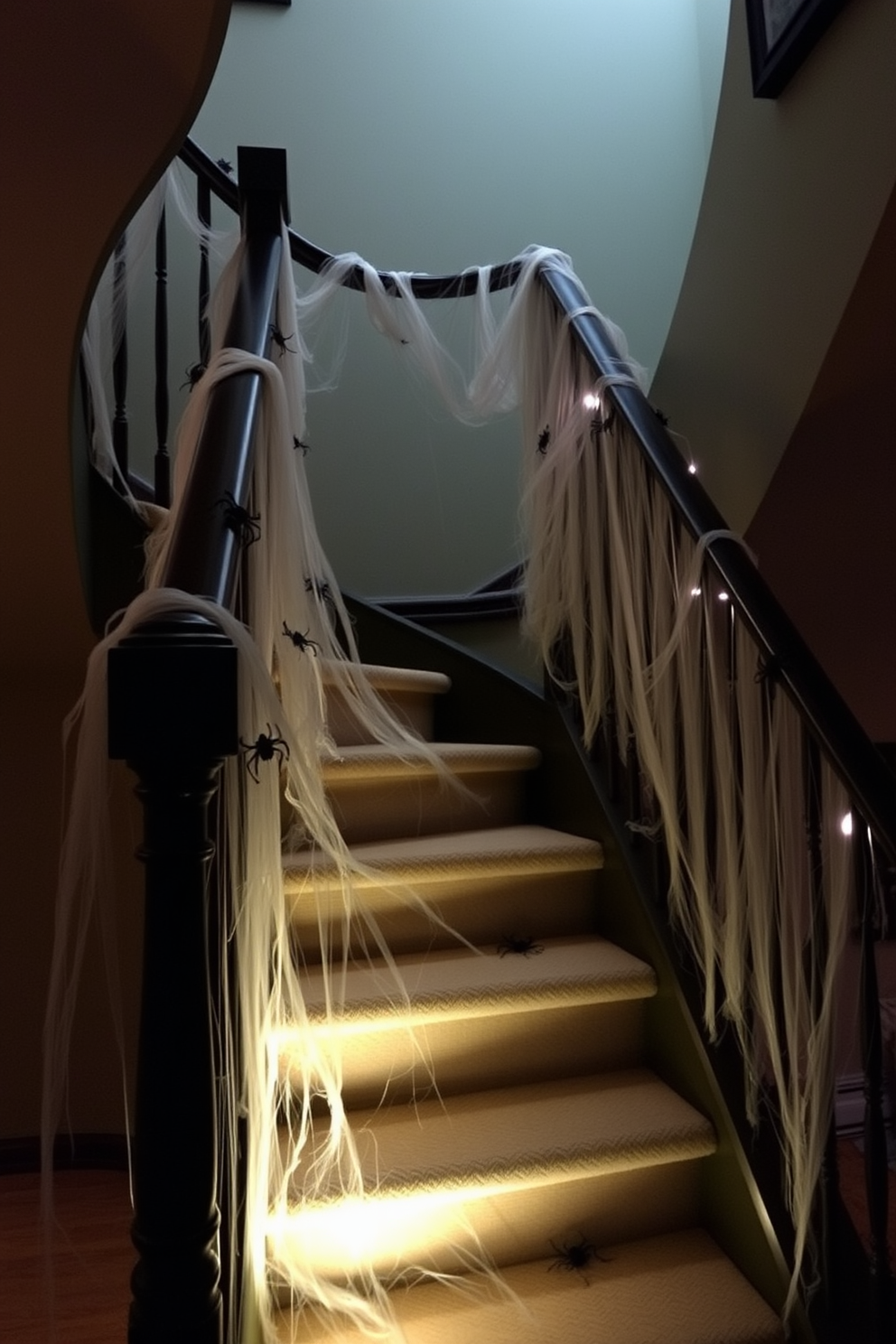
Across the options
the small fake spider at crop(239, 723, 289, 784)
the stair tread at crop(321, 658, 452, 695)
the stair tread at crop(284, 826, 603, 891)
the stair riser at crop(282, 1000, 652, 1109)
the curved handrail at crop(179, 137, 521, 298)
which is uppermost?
the curved handrail at crop(179, 137, 521, 298)

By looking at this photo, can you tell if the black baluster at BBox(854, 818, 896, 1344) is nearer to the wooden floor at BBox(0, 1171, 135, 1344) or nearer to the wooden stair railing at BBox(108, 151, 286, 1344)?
the wooden stair railing at BBox(108, 151, 286, 1344)

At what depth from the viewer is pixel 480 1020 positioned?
1.77 metres

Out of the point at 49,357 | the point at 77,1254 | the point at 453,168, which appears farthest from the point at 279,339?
the point at 77,1254

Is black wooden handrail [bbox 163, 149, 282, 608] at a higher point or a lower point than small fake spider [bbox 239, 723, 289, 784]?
higher

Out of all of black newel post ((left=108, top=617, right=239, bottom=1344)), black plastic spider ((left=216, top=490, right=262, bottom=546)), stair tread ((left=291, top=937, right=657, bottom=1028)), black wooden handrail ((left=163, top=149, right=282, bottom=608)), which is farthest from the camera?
stair tread ((left=291, top=937, right=657, bottom=1028))

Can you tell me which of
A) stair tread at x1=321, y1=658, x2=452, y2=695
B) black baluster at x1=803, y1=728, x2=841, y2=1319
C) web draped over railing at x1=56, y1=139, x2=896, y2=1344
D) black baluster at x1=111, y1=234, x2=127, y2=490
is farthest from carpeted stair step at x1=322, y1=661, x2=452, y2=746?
black baluster at x1=803, y1=728, x2=841, y2=1319

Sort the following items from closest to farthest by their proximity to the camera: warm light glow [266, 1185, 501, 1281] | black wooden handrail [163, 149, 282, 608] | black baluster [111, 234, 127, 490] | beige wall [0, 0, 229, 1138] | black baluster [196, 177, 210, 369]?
1. black wooden handrail [163, 149, 282, 608]
2. warm light glow [266, 1185, 501, 1281]
3. beige wall [0, 0, 229, 1138]
4. black baluster [111, 234, 127, 490]
5. black baluster [196, 177, 210, 369]

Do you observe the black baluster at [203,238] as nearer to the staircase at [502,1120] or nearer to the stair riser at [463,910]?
the staircase at [502,1120]

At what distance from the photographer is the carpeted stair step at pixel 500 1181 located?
1474 mm

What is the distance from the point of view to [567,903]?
2.09 metres

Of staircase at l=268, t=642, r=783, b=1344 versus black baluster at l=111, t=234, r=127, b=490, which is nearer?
staircase at l=268, t=642, r=783, b=1344

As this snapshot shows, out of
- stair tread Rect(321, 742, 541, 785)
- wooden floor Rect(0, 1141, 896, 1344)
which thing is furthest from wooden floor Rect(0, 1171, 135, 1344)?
stair tread Rect(321, 742, 541, 785)

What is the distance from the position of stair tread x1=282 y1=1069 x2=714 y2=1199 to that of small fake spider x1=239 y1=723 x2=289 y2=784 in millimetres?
681

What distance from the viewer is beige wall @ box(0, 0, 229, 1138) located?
1562 millimetres
